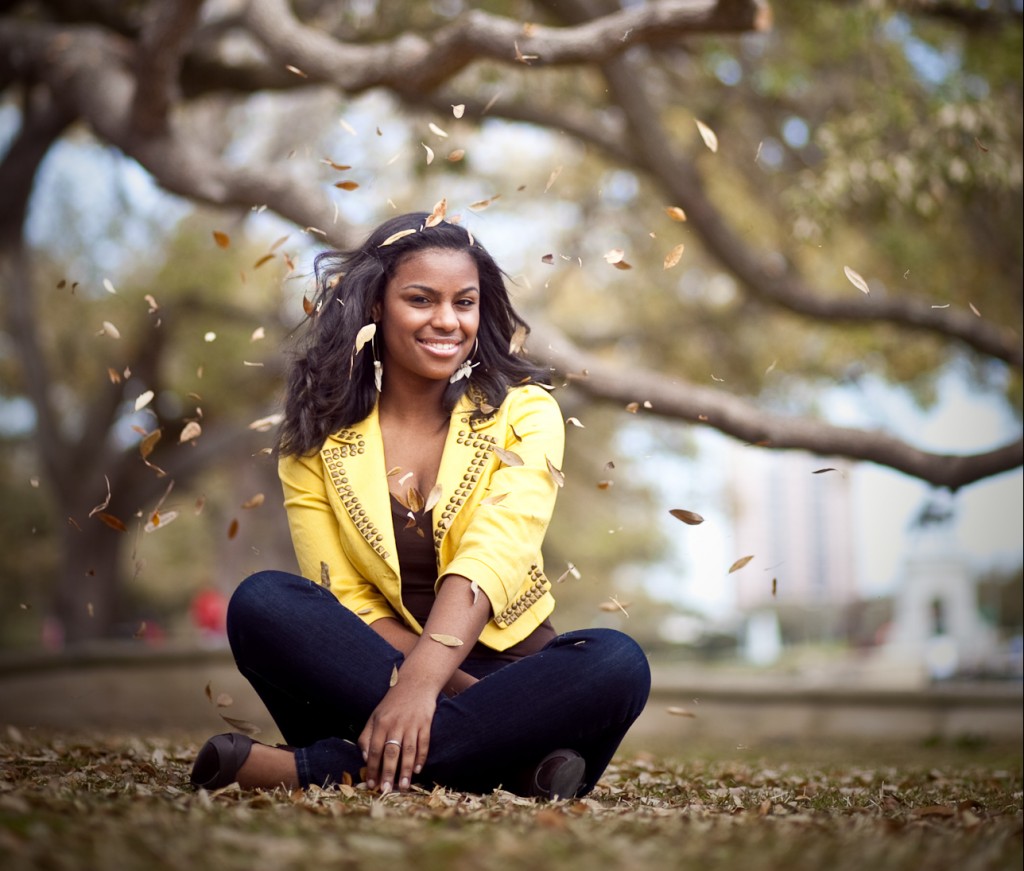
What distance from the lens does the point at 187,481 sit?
14219 millimetres

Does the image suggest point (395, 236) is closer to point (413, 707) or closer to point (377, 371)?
point (377, 371)

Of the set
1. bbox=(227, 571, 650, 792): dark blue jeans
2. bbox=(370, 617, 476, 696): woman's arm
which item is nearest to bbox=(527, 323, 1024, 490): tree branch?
bbox=(370, 617, 476, 696): woman's arm

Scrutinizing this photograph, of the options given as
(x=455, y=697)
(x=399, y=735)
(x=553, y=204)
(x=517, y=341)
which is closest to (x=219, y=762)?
(x=399, y=735)

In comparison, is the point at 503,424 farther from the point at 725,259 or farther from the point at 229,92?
the point at 229,92

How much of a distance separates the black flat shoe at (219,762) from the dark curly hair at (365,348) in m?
0.86

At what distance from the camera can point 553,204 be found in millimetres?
14383

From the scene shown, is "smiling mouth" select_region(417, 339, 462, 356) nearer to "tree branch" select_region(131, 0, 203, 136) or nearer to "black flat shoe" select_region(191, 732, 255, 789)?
"black flat shoe" select_region(191, 732, 255, 789)

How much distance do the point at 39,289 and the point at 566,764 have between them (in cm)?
1234

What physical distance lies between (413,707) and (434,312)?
111 cm

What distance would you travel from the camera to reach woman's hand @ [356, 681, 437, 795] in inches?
101

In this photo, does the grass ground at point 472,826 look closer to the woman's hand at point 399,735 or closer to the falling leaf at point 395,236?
the woman's hand at point 399,735

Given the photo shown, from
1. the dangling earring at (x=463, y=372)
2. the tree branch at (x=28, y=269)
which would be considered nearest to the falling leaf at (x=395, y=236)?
the dangling earring at (x=463, y=372)

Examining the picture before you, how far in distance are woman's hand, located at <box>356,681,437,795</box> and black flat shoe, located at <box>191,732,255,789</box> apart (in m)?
0.28

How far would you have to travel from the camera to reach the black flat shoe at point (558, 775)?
2.73 m
